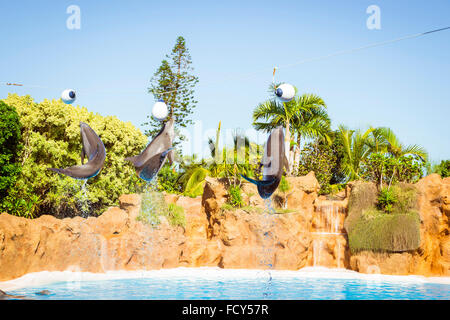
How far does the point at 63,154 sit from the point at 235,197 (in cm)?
→ 626

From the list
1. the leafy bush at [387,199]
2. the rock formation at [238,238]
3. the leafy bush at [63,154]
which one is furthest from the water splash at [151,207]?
the leafy bush at [387,199]

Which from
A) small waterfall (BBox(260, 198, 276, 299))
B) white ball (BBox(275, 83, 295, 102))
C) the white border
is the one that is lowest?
the white border

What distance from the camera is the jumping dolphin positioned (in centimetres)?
717

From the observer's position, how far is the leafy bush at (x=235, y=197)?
12719mm

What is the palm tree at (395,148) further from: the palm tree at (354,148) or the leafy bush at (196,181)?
the leafy bush at (196,181)

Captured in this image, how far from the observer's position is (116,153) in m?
16.7

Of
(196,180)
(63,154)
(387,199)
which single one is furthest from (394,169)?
(63,154)

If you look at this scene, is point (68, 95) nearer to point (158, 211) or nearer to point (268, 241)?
point (158, 211)

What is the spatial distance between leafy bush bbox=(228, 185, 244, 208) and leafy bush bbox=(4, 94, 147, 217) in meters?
5.25

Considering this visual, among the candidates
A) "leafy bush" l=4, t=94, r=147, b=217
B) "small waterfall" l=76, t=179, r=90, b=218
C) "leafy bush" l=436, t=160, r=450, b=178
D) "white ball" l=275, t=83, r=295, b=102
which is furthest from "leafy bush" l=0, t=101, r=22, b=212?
"leafy bush" l=436, t=160, r=450, b=178

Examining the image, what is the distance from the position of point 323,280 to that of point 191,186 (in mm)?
7484

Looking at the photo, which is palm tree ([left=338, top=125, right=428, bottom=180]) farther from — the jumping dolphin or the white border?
the jumping dolphin

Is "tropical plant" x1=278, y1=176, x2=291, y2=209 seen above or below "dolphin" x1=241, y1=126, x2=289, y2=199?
below
